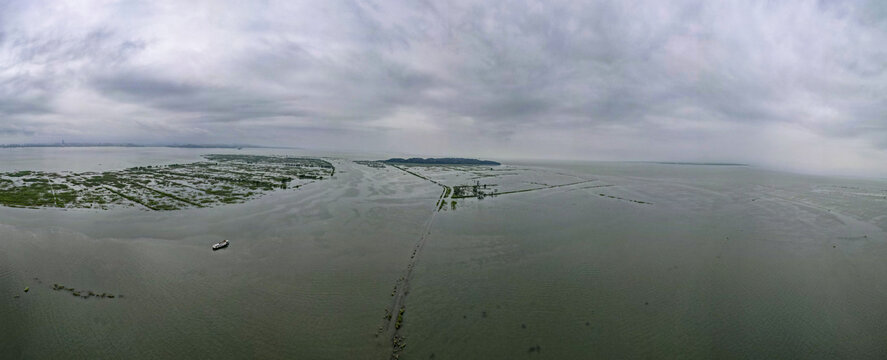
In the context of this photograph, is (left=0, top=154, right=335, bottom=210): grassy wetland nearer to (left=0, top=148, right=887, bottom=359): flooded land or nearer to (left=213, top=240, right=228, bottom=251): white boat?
(left=0, top=148, right=887, bottom=359): flooded land

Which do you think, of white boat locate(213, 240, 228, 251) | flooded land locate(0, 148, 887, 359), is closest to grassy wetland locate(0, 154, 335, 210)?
flooded land locate(0, 148, 887, 359)

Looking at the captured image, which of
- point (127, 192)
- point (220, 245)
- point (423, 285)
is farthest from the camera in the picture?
point (127, 192)

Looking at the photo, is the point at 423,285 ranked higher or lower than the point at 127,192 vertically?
lower

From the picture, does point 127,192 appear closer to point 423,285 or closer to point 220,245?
Answer: point 220,245

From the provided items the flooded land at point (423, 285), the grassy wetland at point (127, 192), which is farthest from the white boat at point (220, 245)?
the grassy wetland at point (127, 192)

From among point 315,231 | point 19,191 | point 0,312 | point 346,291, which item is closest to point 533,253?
point 346,291

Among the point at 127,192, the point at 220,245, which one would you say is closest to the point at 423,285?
the point at 220,245

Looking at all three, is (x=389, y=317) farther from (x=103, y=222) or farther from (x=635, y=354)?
(x=103, y=222)

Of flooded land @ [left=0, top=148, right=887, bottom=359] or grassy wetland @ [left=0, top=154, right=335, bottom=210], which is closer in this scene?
flooded land @ [left=0, top=148, right=887, bottom=359]
